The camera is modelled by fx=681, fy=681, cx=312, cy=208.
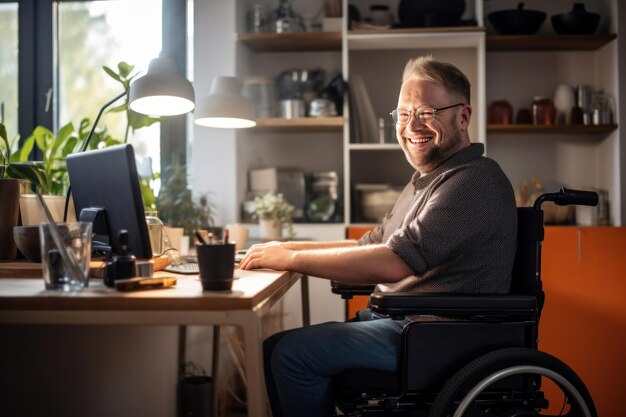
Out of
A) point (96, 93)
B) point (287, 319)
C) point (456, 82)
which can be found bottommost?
point (287, 319)

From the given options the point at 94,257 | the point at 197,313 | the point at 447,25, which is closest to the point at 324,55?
the point at 447,25

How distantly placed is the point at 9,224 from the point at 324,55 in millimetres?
2292

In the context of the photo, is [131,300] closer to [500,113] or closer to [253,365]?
[253,365]

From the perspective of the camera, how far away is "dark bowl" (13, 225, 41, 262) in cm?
188

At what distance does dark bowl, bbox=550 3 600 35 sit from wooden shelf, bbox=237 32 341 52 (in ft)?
3.82

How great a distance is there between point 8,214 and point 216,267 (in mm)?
972

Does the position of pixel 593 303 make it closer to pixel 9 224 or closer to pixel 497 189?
pixel 497 189

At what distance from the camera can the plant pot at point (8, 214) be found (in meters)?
2.00

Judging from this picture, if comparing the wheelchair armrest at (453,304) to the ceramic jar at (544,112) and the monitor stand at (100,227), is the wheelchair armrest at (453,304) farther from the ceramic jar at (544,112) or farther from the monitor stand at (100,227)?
the ceramic jar at (544,112)

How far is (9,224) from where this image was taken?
2.02 m

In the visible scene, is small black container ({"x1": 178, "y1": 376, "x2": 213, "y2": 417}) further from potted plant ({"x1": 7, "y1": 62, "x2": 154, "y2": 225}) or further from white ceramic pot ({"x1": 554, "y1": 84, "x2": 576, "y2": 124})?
white ceramic pot ({"x1": 554, "y1": 84, "x2": 576, "y2": 124})

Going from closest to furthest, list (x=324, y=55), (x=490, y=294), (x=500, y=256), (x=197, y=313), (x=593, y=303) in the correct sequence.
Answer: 1. (x=197, y=313)
2. (x=490, y=294)
3. (x=500, y=256)
4. (x=593, y=303)
5. (x=324, y=55)

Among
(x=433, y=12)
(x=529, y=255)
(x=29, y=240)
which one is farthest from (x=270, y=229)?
(x=529, y=255)

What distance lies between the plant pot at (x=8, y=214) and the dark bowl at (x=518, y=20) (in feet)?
8.43
